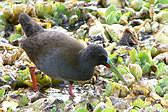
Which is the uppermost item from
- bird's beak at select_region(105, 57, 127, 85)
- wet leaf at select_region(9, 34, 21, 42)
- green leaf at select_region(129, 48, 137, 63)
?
bird's beak at select_region(105, 57, 127, 85)

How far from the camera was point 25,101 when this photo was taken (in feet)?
22.6

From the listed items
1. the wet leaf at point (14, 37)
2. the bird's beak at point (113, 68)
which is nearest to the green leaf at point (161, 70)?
the bird's beak at point (113, 68)

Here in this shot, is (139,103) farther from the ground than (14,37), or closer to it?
farther from the ground

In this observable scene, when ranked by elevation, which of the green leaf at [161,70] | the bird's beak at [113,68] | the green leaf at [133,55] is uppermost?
the bird's beak at [113,68]

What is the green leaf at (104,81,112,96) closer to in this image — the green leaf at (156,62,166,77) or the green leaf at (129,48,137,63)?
the green leaf at (156,62,166,77)

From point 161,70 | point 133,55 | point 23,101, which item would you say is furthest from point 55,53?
point 161,70

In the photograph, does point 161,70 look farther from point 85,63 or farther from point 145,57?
point 85,63

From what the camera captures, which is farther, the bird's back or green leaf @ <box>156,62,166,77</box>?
green leaf @ <box>156,62,166,77</box>

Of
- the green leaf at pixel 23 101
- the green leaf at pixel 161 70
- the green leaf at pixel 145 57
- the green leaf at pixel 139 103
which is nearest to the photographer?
the green leaf at pixel 139 103

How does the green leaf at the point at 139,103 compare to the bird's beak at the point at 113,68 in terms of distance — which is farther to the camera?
the bird's beak at the point at 113,68

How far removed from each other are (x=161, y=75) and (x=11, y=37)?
2.22 m

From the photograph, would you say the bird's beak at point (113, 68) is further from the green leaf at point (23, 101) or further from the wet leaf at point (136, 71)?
the green leaf at point (23, 101)

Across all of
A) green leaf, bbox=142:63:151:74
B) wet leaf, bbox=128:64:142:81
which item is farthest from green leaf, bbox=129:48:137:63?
wet leaf, bbox=128:64:142:81

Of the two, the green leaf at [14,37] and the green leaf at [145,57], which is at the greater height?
the green leaf at [145,57]
